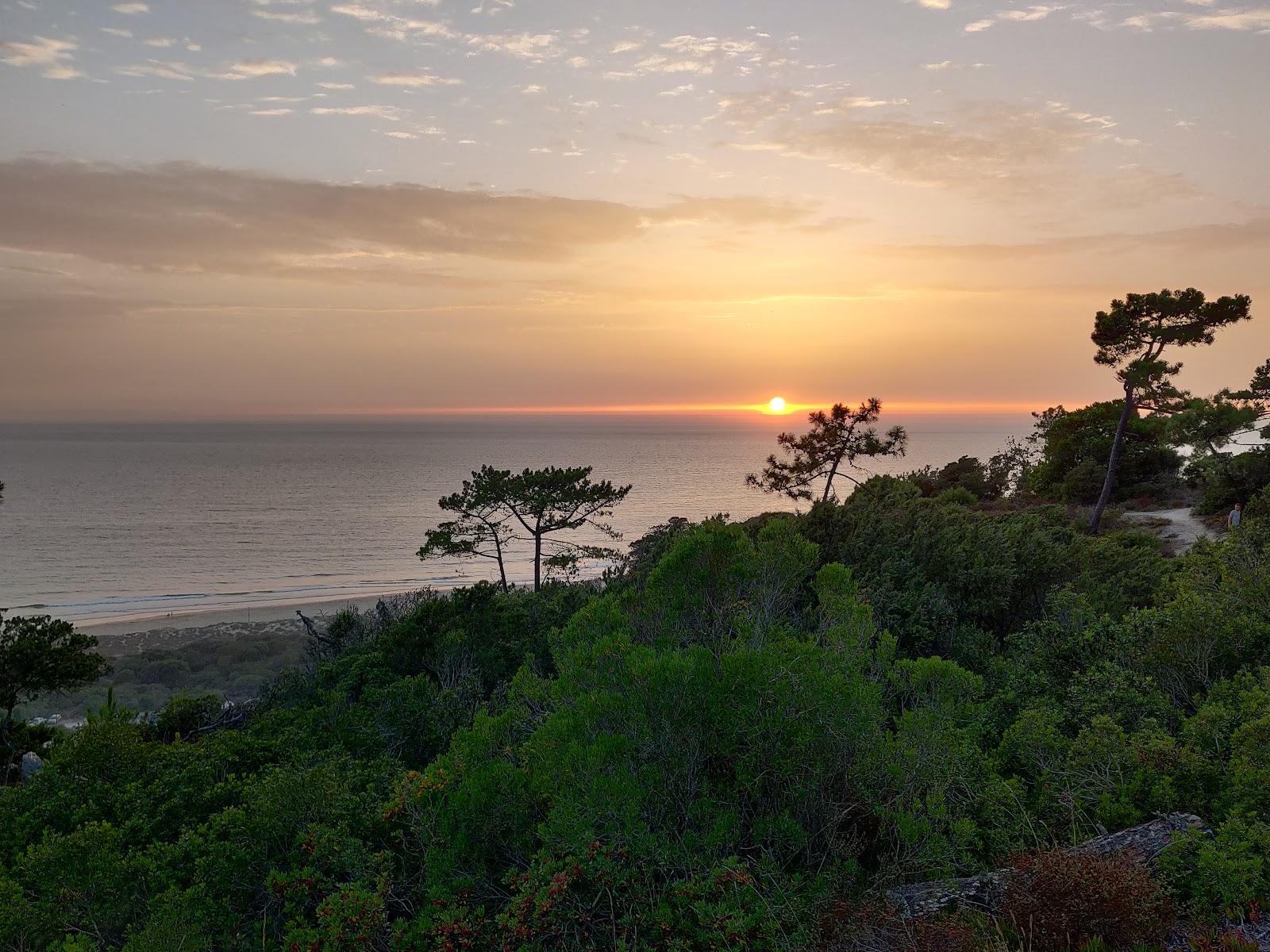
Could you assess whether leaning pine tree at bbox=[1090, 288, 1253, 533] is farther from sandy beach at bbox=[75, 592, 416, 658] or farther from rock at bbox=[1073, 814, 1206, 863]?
sandy beach at bbox=[75, 592, 416, 658]

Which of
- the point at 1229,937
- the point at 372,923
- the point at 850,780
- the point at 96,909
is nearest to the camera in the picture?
the point at 1229,937

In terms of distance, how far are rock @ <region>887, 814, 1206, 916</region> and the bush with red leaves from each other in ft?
1.17

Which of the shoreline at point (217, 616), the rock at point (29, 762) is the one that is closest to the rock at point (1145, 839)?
the rock at point (29, 762)

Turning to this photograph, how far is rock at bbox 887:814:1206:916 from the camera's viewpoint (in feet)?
18.1

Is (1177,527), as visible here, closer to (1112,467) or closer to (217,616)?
(1112,467)

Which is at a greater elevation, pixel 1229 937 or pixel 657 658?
pixel 657 658

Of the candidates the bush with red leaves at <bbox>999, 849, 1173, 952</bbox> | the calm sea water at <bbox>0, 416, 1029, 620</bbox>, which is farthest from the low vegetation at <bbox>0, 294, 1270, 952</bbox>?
the calm sea water at <bbox>0, 416, 1029, 620</bbox>

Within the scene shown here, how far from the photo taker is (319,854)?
6.88 m

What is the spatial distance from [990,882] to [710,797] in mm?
2134

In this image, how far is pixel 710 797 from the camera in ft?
19.3

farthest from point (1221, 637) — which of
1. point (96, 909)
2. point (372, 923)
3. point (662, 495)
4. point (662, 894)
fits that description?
point (662, 495)

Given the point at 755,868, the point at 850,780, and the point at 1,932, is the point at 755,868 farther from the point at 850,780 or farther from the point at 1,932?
the point at 1,932

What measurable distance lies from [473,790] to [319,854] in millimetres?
1845

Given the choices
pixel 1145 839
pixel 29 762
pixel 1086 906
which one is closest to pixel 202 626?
pixel 29 762
